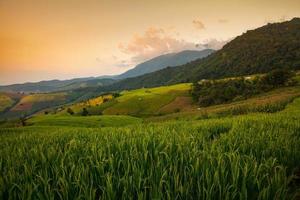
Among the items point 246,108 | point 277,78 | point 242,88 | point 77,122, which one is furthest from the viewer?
point 242,88

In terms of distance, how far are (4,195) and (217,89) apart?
426 feet

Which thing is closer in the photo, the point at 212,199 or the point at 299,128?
the point at 212,199

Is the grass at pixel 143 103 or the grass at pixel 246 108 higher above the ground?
the grass at pixel 246 108

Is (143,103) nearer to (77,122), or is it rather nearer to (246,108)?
(77,122)

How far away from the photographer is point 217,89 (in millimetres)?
130625

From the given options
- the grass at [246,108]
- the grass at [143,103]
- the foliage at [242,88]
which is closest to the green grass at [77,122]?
the grass at [246,108]

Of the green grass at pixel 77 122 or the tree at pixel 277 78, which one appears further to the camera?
the tree at pixel 277 78

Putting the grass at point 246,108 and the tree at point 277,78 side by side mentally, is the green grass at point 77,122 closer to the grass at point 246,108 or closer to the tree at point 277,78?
the grass at point 246,108

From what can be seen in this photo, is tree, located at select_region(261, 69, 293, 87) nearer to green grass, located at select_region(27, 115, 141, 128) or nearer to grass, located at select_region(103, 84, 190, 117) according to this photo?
grass, located at select_region(103, 84, 190, 117)

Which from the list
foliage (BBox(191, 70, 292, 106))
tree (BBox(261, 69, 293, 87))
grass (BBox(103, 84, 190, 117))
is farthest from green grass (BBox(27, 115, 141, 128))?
tree (BBox(261, 69, 293, 87))

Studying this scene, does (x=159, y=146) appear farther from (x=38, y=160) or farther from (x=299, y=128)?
(x=299, y=128)

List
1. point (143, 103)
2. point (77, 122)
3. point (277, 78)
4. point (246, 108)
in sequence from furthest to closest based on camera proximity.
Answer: point (143, 103) < point (277, 78) < point (77, 122) < point (246, 108)

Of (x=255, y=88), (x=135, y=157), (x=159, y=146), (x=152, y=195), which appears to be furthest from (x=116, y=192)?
(x=255, y=88)

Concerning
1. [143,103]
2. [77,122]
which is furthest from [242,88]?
[77,122]
